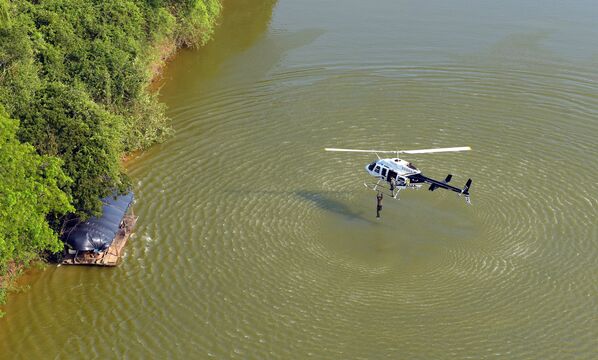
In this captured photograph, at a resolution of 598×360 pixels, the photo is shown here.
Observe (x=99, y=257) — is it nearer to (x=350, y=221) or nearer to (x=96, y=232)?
(x=96, y=232)

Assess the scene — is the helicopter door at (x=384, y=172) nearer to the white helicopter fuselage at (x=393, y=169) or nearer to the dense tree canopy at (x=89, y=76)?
the white helicopter fuselage at (x=393, y=169)

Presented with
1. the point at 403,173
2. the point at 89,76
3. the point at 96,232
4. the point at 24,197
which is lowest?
the point at 403,173

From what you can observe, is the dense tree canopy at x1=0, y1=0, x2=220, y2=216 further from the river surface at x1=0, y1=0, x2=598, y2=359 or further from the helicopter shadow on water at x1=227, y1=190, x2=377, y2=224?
the helicopter shadow on water at x1=227, y1=190, x2=377, y2=224

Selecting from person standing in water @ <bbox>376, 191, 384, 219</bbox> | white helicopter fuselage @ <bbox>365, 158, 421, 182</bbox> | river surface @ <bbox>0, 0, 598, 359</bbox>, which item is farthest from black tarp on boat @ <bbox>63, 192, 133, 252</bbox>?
white helicopter fuselage @ <bbox>365, 158, 421, 182</bbox>

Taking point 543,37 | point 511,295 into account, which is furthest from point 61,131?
point 543,37

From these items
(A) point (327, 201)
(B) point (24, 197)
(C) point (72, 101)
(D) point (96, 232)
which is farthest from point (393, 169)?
(B) point (24, 197)

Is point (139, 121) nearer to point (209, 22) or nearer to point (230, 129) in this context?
point (230, 129)
